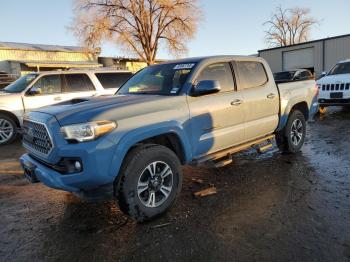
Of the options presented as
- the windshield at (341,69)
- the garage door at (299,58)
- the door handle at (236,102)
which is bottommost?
the door handle at (236,102)

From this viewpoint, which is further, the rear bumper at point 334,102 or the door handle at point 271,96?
the rear bumper at point 334,102

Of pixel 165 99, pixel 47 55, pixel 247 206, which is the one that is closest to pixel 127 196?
pixel 165 99

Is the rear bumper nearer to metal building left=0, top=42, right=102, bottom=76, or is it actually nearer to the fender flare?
the fender flare

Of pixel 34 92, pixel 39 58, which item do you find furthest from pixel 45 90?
pixel 39 58

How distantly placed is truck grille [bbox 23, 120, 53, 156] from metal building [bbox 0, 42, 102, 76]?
85.2 feet

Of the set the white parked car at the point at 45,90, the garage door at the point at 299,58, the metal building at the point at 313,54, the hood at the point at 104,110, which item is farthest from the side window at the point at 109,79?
the garage door at the point at 299,58

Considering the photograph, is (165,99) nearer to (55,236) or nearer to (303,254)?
(55,236)

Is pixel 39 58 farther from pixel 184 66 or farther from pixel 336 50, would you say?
pixel 184 66

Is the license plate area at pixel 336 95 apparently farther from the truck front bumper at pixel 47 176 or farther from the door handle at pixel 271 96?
the truck front bumper at pixel 47 176

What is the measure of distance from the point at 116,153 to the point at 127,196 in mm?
488

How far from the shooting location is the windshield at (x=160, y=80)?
422cm

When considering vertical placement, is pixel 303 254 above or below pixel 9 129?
below

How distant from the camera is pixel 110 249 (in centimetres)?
300

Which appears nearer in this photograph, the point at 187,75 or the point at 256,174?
the point at 187,75
